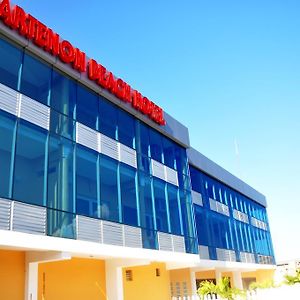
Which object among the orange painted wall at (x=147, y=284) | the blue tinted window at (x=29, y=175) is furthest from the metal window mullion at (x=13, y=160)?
the orange painted wall at (x=147, y=284)

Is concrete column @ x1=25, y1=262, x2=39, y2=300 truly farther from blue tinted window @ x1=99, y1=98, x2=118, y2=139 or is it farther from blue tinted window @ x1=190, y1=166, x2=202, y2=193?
blue tinted window @ x1=190, y1=166, x2=202, y2=193

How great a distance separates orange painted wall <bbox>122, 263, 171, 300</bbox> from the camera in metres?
19.1

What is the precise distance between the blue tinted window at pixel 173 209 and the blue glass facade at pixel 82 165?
0.06m

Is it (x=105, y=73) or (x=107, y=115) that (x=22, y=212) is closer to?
(x=107, y=115)

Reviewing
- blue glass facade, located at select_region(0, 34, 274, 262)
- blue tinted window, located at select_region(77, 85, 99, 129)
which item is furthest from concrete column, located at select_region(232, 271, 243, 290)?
blue tinted window, located at select_region(77, 85, 99, 129)

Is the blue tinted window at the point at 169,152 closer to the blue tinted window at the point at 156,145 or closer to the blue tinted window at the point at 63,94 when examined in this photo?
the blue tinted window at the point at 156,145

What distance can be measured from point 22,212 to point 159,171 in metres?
9.50

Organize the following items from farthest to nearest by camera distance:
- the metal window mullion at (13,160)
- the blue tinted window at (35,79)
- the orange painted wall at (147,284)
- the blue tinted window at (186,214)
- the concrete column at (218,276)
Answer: the concrete column at (218,276) → the blue tinted window at (186,214) → the orange painted wall at (147,284) → the blue tinted window at (35,79) → the metal window mullion at (13,160)

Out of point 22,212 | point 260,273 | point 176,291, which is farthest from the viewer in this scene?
point 260,273

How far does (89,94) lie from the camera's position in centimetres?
1667

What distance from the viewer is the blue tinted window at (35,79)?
1355 cm

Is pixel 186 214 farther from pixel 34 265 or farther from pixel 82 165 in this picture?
pixel 34 265

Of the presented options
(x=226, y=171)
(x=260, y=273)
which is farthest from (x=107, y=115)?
(x=260, y=273)

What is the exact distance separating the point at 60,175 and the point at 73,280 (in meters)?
4.87
